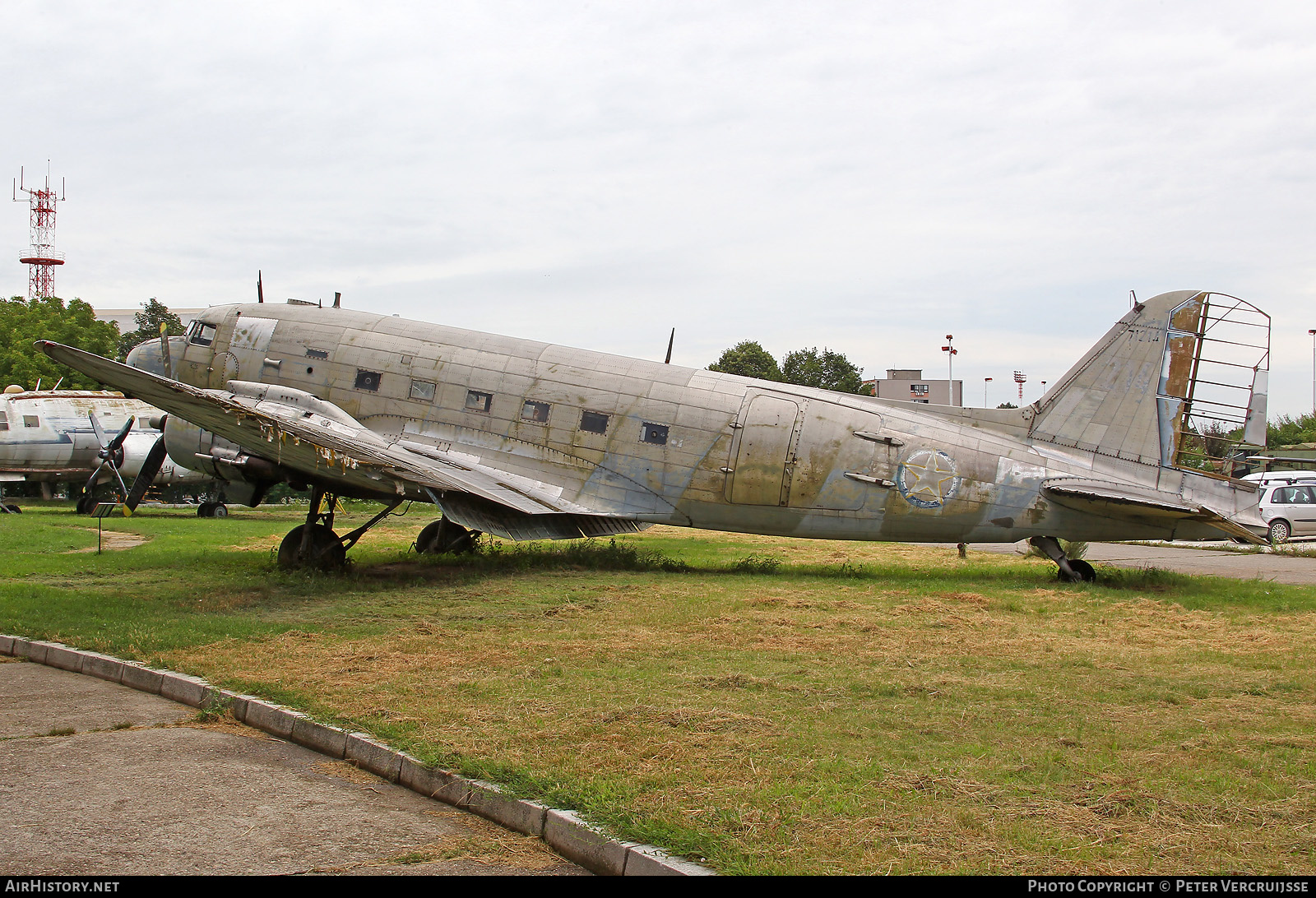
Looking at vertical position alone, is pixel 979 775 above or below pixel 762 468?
below

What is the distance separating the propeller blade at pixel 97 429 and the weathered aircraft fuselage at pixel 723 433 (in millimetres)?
22275

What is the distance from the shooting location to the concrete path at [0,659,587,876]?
194 inches

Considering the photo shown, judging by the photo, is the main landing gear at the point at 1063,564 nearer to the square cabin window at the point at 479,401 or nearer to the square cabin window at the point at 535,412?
the square cabin window at the point at 535,412

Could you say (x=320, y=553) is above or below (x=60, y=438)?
above

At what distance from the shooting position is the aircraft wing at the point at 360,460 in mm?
13031

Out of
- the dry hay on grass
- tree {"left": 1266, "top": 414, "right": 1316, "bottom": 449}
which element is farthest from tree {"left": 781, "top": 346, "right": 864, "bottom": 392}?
the dry hay on grass

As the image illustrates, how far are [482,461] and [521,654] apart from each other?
26.1 feet

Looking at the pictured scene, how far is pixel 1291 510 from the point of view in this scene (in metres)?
30.7

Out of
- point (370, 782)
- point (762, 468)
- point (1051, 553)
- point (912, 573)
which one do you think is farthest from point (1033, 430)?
point (370, 782)

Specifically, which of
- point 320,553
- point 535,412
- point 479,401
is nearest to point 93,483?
point 320,553

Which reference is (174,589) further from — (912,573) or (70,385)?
(70,385)

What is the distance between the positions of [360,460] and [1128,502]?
37.7 ft

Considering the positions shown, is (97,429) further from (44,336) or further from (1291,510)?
(1291,510)

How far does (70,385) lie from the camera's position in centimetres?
5900
